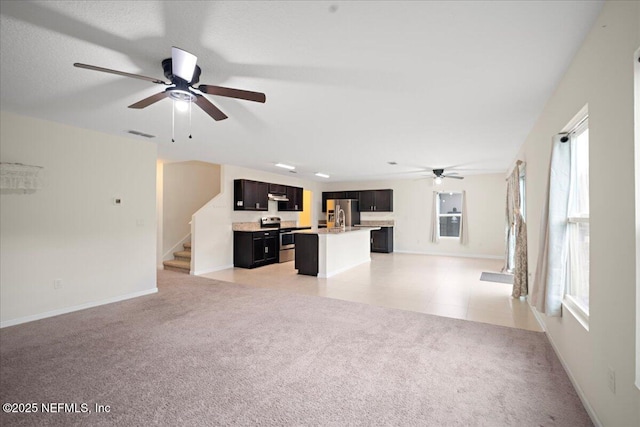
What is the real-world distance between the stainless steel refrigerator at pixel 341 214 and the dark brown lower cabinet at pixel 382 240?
88cm

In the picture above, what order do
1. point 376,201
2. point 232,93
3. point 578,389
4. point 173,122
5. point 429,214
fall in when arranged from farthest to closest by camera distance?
1. point 376,201
2. point 429,214
3. point 173,122
4. point 232,93
5. point 578,389

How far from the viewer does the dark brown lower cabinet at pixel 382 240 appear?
969 cm

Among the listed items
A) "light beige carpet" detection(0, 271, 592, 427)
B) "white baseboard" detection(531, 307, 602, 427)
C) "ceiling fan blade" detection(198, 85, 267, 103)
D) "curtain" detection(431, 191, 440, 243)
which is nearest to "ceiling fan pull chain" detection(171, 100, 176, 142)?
"ceiling fan blade" detection(198, 85, 267, 103)

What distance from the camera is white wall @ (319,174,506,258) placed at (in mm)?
8539

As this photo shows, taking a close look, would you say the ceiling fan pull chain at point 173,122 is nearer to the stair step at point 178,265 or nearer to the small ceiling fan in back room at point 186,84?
the small ceiling fan in back room at point 186,84

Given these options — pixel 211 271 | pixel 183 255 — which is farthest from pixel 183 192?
pixel 211 271

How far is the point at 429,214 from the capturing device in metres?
9.47

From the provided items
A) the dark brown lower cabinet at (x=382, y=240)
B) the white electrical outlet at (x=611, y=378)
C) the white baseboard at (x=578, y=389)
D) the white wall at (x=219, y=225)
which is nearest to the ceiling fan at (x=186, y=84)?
the white electrical outlet at (x=611, y=378)

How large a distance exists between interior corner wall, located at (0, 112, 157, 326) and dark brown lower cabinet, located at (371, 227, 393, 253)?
22.4 ft

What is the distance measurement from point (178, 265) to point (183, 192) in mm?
2134

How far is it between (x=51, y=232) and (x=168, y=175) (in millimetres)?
4111

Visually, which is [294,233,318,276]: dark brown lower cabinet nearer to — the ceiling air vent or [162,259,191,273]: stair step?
[162,259,191,273]: stair step

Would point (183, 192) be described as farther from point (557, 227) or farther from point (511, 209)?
point (557, 227)

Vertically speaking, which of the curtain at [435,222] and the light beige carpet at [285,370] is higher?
the curtain at [435,222]
